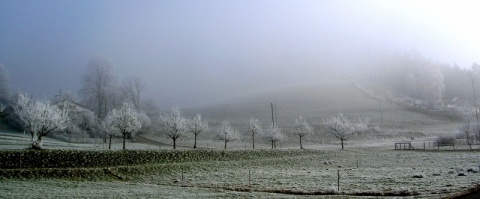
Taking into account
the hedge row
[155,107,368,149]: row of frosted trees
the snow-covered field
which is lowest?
the snow-covered field

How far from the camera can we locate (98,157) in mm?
42875

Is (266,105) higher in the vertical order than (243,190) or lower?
higher

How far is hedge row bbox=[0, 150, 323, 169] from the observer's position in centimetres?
3891

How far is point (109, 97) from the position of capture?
10169cm

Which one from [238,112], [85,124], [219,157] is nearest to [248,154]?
[219,157]

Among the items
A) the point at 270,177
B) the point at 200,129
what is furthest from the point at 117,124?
the point at 270,177

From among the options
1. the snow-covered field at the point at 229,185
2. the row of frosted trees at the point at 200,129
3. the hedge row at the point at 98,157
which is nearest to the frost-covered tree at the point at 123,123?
the row of frosted trees at the point at 200,129

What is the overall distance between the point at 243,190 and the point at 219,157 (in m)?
22.9

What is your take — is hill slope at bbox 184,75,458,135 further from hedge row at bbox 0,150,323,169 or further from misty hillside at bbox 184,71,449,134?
hedge row at bbox 0,150,323,169

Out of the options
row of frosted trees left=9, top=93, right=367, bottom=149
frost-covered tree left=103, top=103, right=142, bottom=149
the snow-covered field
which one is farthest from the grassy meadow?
frost-covered tree left=103, top=103, right=142, bottom=149

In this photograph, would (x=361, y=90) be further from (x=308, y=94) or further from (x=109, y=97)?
(x=109, y=97)

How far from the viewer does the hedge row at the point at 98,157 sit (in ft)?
128

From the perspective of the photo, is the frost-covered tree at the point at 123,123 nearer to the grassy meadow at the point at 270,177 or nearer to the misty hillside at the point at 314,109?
the grassy meadow at the point at 270,177

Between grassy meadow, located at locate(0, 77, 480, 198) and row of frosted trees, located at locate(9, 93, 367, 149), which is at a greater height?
row of frosted trees, located at locate(9, 93, 367, 149)
